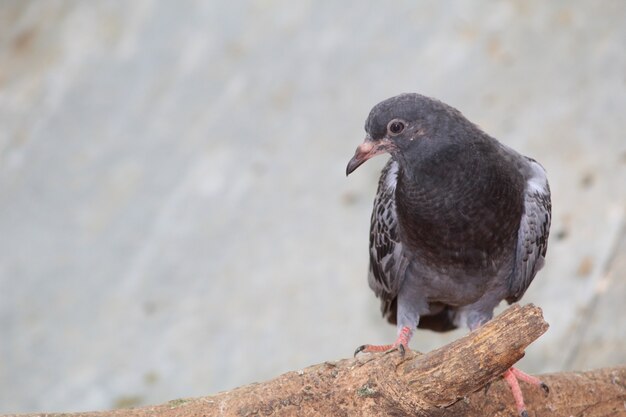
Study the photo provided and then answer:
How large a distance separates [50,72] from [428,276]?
6156mm

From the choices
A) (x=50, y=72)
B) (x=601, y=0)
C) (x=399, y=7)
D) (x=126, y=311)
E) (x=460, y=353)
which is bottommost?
(x=460, y=353)

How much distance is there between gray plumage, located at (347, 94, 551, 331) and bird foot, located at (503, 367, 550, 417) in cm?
56

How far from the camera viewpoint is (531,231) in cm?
493

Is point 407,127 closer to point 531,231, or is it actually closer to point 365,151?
point 365,151

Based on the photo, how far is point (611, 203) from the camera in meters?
7.21

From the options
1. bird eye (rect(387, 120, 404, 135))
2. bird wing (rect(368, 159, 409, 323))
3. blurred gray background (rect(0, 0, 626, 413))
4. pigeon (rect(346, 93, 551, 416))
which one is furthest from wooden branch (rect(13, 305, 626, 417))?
blurred gray background (rect(0, 0, 626, 413))

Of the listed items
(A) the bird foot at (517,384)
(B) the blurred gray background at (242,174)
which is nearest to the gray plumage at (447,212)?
(A) the bird foot at (517,384)

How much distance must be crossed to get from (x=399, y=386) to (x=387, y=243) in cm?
133

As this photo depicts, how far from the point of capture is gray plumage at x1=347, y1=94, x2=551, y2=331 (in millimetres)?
4613

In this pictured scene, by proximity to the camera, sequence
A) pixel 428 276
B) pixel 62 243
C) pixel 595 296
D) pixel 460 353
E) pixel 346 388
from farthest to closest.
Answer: pixel 62 243 < pixel 595 296 < pixel 428 276 < pixel 346 388 < pixel 460 353

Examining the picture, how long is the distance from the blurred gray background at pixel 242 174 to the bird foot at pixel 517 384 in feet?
7.14

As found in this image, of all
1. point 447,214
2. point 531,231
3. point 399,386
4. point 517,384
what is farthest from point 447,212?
point 399,386

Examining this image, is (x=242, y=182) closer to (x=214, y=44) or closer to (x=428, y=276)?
(x=214, y=44)

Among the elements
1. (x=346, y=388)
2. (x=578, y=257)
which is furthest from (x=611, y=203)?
(x=346, y=388)
